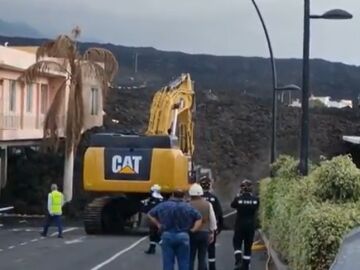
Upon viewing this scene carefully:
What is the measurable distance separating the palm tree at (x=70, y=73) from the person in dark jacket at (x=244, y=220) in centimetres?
2916

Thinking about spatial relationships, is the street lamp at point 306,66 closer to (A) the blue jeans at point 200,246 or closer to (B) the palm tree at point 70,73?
(A) the blue jeans at point 200,246

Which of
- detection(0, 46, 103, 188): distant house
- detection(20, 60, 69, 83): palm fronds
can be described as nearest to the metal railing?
detection(0, 46, 103, 188): distant house

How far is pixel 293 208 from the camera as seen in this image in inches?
637

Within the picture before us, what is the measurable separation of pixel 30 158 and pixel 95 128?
4.68 metres

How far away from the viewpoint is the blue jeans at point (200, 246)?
55.3ft

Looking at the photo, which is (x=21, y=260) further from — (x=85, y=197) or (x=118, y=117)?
(x=118, y=117)

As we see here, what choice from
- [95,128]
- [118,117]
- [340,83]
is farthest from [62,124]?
[340,83]

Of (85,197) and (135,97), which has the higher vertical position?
(135,97)

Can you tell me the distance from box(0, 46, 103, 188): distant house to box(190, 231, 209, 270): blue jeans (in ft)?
95.4

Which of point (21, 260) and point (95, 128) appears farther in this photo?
point (95, 128)

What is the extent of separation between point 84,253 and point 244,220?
6960 millimetres

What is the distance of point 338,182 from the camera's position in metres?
14.9

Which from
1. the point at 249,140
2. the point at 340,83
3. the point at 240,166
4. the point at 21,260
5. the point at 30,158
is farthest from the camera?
the point at 340,83

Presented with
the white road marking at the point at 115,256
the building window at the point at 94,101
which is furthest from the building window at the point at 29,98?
the white road marking at the point at 115,256
